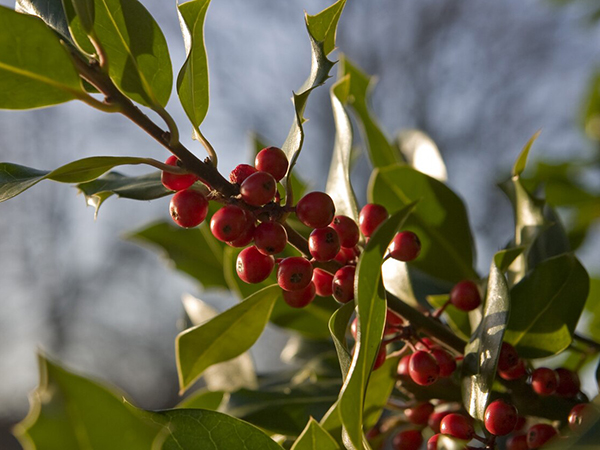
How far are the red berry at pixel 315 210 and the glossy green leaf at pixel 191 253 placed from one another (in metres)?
0.61

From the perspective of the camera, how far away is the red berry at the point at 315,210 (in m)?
0.64

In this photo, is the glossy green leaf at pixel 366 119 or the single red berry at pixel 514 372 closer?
the single red berry at pixel 514 372

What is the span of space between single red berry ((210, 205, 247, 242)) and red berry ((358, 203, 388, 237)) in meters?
0.19

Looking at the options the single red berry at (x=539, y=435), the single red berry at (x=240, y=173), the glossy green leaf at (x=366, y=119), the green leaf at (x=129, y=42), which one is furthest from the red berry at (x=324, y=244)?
the glossy green leaf at (x=366, y=119)

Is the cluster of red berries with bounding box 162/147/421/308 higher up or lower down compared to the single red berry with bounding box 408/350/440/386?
higher up

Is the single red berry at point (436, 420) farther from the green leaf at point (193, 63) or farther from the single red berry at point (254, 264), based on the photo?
the green leaf at point (193, 63)

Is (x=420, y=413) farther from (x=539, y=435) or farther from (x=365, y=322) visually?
(x=365, y=322)

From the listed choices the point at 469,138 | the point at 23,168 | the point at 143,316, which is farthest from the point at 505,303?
the point at 143,316

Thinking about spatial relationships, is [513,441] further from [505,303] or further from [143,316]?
[143,316]

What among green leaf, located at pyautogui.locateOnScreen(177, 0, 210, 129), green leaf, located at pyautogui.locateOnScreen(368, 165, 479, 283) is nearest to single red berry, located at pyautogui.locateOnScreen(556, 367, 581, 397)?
green leaf, located at pyautogui.locateOnScreen(368, 165, 479, 283)

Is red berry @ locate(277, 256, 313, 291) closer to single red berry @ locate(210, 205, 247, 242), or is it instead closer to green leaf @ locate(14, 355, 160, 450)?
single red berry @ locate(210, 205, 247, 242)

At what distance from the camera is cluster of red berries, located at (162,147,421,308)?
2.00ft

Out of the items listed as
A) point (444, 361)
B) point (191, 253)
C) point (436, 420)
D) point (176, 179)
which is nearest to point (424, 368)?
point (444, 361)

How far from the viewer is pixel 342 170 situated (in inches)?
34.1
